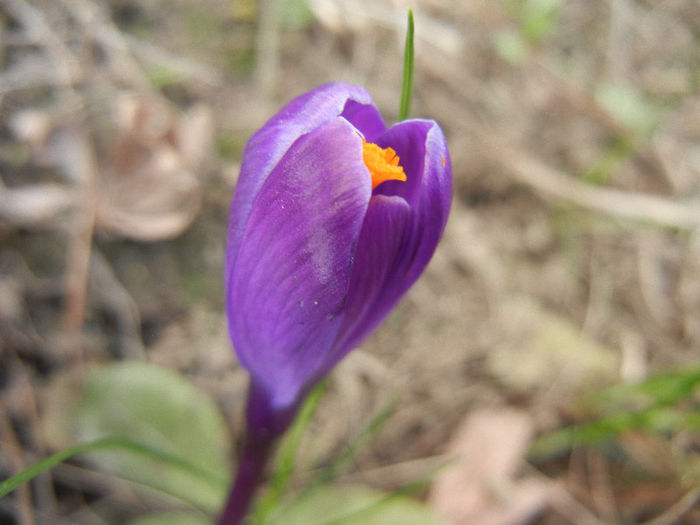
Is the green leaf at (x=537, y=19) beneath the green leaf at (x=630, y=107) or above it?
above

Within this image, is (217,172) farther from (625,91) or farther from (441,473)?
(625,91)

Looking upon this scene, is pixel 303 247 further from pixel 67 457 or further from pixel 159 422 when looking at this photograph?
pixel 159 422

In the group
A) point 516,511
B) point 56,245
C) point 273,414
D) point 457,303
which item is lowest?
point 516,511

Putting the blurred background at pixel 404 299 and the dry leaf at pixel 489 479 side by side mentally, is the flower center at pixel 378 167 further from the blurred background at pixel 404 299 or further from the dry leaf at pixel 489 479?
the dry leaf at pixel 489 479

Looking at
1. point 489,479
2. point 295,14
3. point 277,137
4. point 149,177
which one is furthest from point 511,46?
Result: point 277,137

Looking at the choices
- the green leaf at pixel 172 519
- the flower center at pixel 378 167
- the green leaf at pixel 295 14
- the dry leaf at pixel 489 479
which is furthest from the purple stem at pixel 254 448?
the green leaf at pixel 295 14

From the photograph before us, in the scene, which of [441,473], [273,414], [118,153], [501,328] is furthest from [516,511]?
[118,153]
